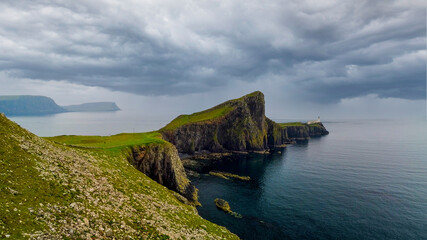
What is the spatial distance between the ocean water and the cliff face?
4069cm

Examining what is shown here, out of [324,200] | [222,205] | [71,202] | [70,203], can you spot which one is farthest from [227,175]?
[70,203]

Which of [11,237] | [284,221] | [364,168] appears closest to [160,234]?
[11,237]

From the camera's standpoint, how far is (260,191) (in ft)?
234

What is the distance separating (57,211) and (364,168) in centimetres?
11956

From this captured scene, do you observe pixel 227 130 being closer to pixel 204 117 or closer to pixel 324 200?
pixel 204 117

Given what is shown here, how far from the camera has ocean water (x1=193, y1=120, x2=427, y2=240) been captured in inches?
1849

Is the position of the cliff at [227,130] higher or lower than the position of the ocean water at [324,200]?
higher

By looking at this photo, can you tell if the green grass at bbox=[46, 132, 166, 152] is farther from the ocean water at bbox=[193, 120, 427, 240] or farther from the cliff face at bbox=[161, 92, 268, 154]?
the cliff face at bbox=[161, 92, 268, 154]

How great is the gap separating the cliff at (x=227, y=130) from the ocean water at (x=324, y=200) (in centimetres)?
4096

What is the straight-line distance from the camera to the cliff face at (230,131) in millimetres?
139750

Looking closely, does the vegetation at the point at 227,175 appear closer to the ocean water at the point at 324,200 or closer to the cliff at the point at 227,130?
the ocean water at the point at 324,200

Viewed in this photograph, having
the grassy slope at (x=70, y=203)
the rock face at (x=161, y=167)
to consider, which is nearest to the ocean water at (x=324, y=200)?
the rock face at (x=161, y=167)

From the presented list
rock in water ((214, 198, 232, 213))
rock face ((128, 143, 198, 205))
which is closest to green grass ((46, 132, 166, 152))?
rock face ((128, 143, 198, 205))

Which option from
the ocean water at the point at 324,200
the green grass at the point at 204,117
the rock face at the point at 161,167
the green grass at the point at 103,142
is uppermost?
the green grass at the point at 204,117
